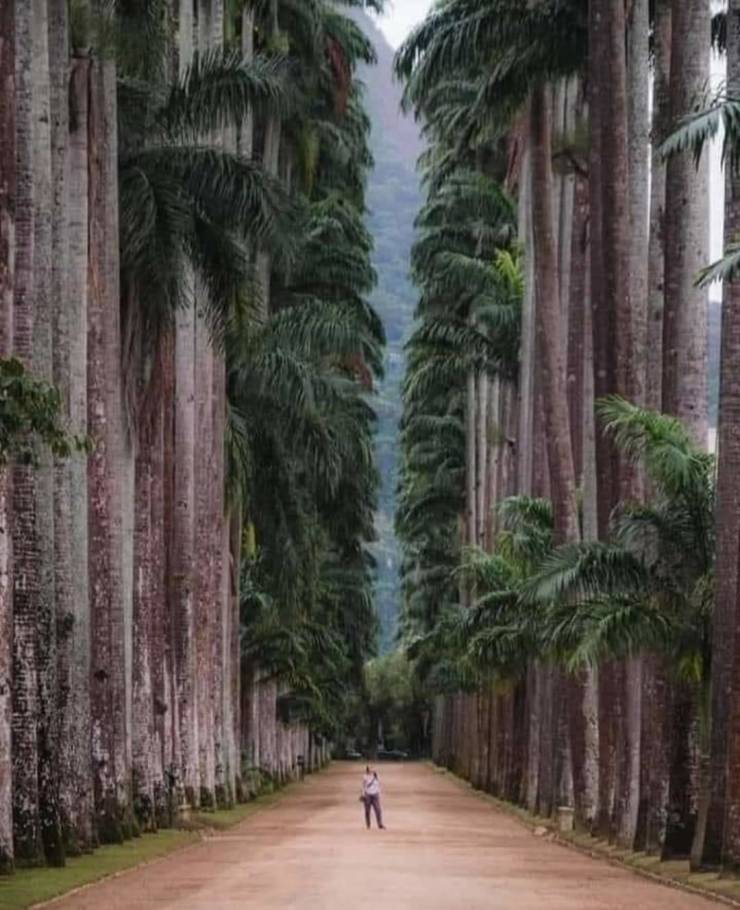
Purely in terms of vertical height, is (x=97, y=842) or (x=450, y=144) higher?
(x=450, y=144)

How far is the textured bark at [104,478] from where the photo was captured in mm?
28781

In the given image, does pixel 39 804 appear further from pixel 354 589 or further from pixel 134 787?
pixel 354 589

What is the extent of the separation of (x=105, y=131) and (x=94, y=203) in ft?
3.45

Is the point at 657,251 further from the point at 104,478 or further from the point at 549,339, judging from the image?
the point at 104,478

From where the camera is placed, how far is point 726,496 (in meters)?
22.7

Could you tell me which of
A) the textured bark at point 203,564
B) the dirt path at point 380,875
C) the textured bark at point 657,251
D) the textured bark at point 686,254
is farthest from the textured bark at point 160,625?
the textured bark at point 686,254

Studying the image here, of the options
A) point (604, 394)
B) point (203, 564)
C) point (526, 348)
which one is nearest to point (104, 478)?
point (604, 394)

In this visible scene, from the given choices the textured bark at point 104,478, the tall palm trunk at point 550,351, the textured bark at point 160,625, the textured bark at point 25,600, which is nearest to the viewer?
the textured bark at point 25,600

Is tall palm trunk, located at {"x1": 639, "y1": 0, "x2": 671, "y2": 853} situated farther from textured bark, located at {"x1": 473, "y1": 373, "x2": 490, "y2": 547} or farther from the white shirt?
textured bark, located at {"x1": 473, "y1": 373, "x2": 490, "y2": 547}

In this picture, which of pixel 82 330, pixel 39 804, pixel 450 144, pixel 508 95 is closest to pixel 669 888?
Result: pixel 39 804

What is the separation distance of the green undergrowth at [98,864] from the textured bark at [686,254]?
30.8ft

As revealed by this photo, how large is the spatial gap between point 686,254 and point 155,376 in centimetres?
1080

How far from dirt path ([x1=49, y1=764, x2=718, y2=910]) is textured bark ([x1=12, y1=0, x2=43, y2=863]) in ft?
4.61

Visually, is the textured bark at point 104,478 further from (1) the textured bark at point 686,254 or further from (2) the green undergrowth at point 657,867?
(1) the textured bark at point 686,254
